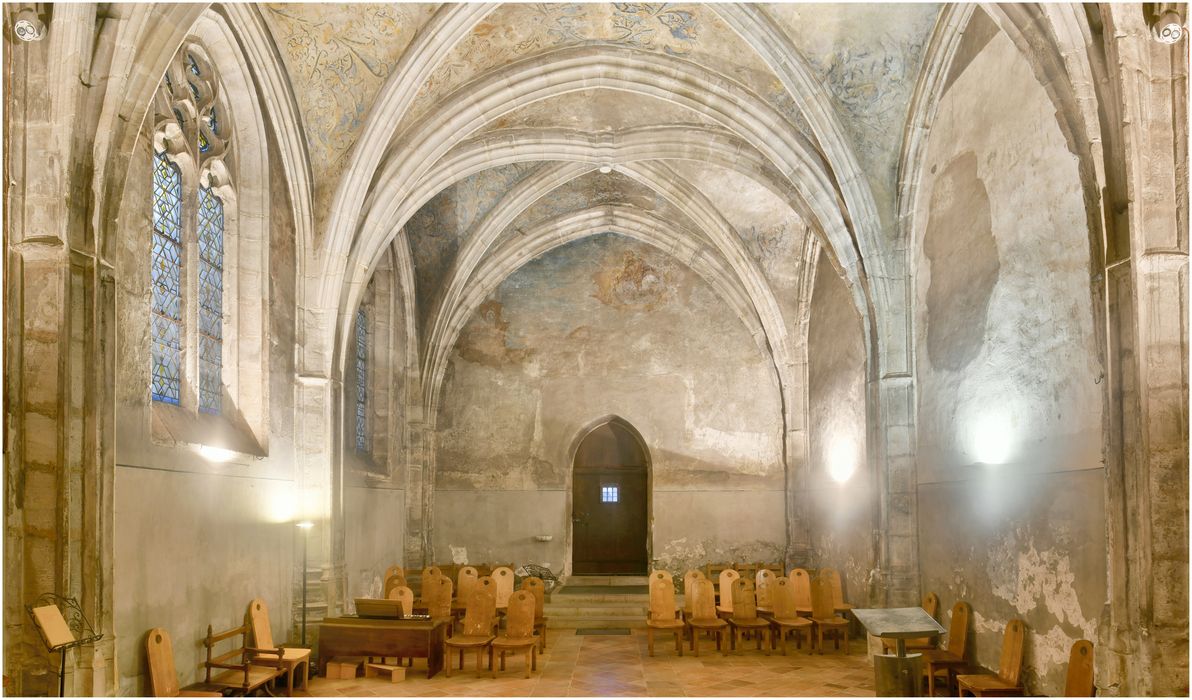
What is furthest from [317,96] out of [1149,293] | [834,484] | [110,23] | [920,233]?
[834,484]

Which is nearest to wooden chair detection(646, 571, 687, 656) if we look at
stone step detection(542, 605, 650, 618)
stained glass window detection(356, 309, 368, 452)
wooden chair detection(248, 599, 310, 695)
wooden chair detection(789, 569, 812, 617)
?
wooden chair detection(789, 569, 812, 617)

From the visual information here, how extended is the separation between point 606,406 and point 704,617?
6.82 m

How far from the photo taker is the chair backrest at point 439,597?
1195cm

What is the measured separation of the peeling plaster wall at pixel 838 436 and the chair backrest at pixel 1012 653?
3736mm

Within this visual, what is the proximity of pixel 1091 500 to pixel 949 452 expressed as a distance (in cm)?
278

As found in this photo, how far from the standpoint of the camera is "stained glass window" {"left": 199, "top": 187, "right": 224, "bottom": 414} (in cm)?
936

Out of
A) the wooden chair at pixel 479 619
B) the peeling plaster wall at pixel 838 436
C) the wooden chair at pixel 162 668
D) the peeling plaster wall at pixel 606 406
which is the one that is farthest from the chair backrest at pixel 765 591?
the wooden chair at pixel 162 668

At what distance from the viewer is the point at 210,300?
955 centimetres

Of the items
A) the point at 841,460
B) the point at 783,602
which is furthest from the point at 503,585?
the point at 841,460

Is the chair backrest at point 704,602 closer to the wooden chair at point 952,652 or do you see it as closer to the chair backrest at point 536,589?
the chair backrest at point 536,589

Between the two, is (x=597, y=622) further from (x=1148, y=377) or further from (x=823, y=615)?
(x=1148, y=377)

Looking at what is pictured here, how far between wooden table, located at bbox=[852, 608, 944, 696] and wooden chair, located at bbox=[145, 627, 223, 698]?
479 cm

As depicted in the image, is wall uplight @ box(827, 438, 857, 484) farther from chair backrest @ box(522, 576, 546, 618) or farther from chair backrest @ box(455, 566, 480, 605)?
chair backrest @ box(455, 566, 480, 605)

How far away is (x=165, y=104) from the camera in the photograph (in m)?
8.46
